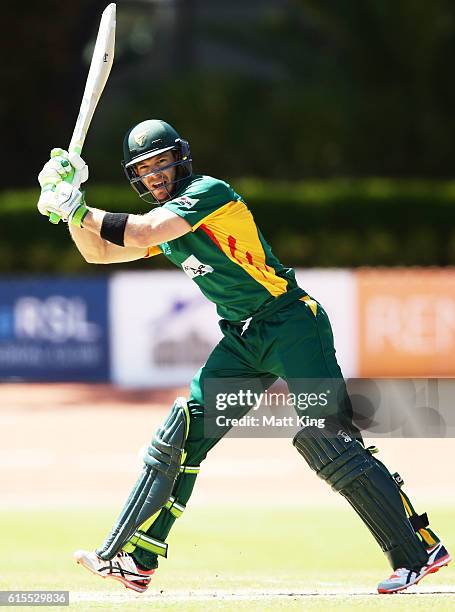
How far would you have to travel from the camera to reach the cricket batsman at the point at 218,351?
5.43 meters

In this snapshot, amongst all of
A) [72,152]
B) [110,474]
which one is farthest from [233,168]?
[72,152]

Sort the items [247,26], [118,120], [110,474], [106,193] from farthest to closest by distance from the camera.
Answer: [247,26], [118,120], [106,193], [110,474]

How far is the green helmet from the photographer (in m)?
5.61

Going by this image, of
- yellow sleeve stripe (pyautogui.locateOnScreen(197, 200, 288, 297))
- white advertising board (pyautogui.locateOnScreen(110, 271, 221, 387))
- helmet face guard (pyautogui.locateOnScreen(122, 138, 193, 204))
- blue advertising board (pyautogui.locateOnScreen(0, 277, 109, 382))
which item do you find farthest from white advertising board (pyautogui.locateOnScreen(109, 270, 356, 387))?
yellow sleeve stripe (pyautogui.locateOnScreen(197, 200, 288, 297))

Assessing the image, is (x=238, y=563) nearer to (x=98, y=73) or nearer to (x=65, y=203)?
(x=65, y=203)

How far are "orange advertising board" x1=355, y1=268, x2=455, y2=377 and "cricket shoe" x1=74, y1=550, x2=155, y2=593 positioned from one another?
8787 millimetres

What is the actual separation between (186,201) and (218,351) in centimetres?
77

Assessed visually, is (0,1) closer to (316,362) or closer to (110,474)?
(110,474)

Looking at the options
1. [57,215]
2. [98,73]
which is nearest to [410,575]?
[57,215]

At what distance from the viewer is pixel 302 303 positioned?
5.66 meters

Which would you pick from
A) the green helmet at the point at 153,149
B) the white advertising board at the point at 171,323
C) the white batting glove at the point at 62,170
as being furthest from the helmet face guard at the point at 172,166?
the white advertising board at the point at 171,323

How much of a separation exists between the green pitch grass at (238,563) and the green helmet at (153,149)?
5.89 feet

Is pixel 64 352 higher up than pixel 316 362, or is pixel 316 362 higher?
pixel 316 362

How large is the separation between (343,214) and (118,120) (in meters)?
7.18
